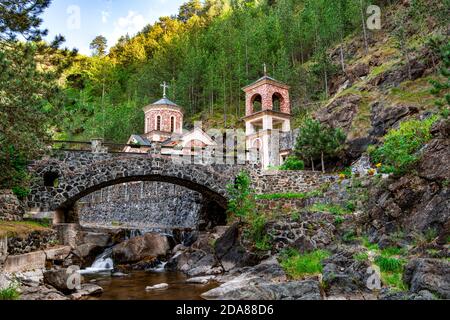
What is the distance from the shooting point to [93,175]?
1700cm

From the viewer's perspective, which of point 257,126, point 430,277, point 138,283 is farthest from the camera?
point 257,126

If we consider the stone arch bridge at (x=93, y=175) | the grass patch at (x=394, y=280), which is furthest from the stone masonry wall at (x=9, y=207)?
the grass patch at (x=394, y=280)

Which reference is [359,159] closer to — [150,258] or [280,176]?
[280,176]

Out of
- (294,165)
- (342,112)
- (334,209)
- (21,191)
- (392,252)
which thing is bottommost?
(392,252)

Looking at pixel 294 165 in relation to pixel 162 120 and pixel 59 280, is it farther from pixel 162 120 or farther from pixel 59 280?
pixel 162 120

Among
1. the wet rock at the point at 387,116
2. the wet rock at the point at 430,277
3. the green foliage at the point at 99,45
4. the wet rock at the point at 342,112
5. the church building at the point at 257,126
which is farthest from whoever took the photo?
the green foliage at the point at 99,45

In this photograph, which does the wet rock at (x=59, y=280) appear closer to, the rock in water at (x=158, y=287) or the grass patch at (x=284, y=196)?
the rock in water at (x=158, y=287)

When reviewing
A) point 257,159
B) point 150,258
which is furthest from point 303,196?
point 150,258

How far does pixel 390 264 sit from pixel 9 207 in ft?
47.0

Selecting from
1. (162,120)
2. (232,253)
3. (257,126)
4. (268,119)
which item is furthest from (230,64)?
(232,253)

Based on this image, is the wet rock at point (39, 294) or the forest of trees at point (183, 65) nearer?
the wet rock at point (39, 294)

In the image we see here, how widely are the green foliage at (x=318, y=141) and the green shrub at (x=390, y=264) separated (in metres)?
13.9

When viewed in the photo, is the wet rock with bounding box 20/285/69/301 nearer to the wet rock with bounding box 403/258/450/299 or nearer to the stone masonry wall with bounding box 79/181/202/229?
the wet rock with bounding box 403/258/450/299

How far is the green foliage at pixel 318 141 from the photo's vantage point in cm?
2231
